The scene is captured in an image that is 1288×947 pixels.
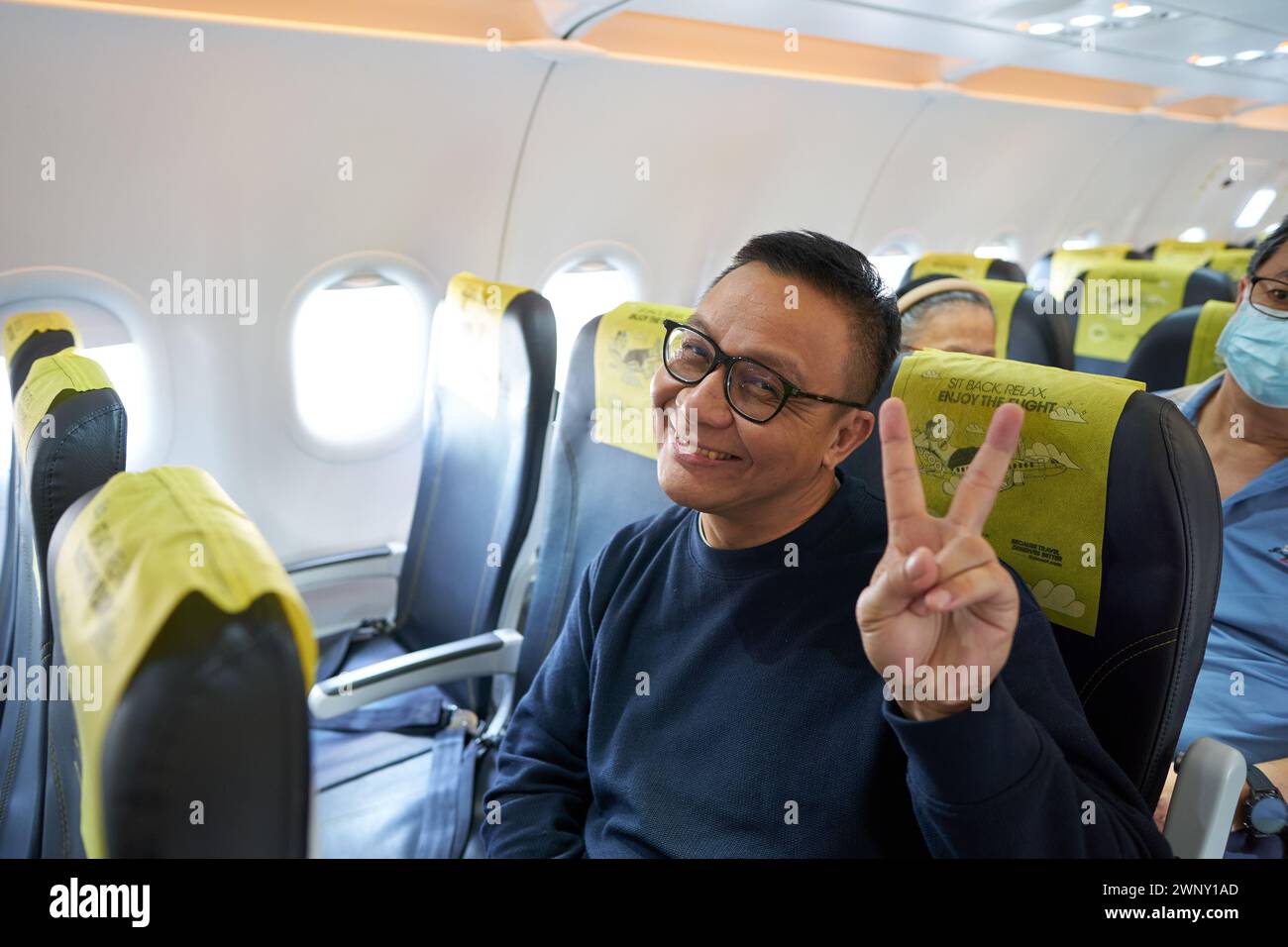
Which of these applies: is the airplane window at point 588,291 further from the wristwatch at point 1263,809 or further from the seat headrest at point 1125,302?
the wristwatch at point 1263,809

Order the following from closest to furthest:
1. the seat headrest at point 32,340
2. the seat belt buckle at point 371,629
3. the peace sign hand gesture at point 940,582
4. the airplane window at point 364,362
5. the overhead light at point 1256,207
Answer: the peace sign hand gesture at point 940,582 < the seat headrest at point 32,340 < the seat belt buckle at point 371,629 < the airplane window at point 364,362 < the overhead light at point 1256,207

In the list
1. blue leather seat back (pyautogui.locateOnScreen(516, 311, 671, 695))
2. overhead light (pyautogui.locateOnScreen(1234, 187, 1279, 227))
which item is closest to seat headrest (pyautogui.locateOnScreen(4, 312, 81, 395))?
blue leather seat back (pyautogui.locateOnScreen(516, 311, 671, 695))

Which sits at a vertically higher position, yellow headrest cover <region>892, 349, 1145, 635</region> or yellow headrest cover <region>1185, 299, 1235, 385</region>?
yellow headrest cover <region>1185, 299, 1235, 385</region>

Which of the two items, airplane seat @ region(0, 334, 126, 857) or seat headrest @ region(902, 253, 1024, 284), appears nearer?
airplane seat @ region(0, 334, 126, 857)

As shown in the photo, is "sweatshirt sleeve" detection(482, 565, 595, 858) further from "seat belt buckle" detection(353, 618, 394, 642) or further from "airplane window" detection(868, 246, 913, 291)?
"airplane window" detection(868, 246, 913, 291)

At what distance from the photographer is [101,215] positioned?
2529 millimetres

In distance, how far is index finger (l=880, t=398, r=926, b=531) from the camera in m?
0.92

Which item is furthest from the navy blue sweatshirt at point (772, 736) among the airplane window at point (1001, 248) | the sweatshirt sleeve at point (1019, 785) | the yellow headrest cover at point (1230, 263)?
the airplane window at point (1001, 248)

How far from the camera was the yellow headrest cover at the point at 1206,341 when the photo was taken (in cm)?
287

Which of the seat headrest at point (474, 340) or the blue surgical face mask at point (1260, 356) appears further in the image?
the seat headrest at point (474, 340)

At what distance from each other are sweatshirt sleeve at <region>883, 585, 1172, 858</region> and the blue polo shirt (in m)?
0.79

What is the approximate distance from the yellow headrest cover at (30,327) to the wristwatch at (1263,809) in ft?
7.29
